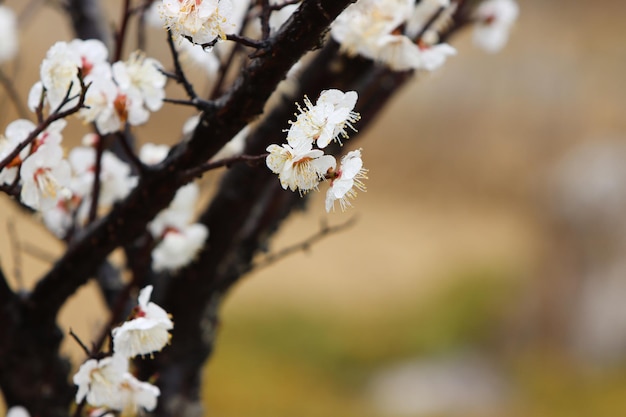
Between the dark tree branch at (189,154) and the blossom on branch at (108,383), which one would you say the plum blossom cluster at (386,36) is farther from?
the blossom on branch at (108,383)

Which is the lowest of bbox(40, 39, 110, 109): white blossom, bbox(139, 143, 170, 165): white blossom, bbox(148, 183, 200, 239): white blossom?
bbox(40, 39, 110, 109): white blossom

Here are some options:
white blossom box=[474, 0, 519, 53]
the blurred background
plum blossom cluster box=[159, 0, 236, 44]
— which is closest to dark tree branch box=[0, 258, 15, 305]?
plum blossom cluster box=[159, 0, 236, 44]

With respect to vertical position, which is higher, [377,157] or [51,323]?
Answer: [377,157]

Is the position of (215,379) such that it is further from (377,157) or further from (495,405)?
(377,157)

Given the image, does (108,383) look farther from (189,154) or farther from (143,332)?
(189,154)

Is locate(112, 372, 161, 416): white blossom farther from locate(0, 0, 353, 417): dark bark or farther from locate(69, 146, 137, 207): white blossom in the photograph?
locate(69, 146, 137, 207): white blossom

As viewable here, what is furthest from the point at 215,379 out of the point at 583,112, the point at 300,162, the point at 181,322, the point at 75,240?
the point at 583,112
